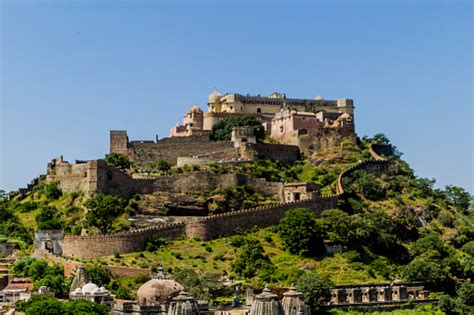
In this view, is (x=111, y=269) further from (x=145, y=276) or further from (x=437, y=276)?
(x=437, y=276)

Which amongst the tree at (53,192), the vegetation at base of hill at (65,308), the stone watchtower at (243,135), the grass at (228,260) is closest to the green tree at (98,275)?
the grass at (228,260)

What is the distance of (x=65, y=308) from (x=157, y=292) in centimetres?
916

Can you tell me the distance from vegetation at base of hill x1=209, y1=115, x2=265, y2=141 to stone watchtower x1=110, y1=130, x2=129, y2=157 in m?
8.65

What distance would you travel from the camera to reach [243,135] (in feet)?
284

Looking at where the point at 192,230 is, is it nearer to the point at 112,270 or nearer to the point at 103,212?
the point at 103,212

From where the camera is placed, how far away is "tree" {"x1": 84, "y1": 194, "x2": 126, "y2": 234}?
6675 centimetres

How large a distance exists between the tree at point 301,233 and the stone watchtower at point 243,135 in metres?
18.2

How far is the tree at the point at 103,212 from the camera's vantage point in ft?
219

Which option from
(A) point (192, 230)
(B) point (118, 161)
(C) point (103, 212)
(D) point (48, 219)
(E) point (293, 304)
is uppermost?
(B) point (118, 161)

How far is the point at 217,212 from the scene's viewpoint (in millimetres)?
72688

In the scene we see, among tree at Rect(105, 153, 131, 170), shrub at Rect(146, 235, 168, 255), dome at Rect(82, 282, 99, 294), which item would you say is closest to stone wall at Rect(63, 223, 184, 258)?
shrub at Rect(146, 235, 168, 255)

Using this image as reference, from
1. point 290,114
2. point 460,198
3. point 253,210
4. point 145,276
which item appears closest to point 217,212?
point 253,210

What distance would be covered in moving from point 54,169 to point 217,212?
56.6 ft

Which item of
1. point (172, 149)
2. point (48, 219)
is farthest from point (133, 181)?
point (172, 149)
